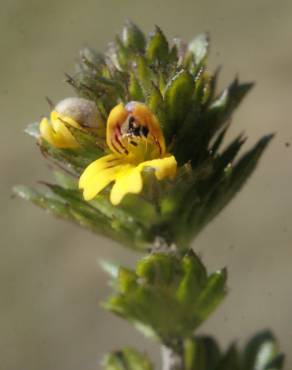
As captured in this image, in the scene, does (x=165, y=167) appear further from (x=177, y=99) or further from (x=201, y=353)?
(x=201, y=353)

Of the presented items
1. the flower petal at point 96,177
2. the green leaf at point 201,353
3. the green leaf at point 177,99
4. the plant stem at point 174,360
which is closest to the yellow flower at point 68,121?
the flower petal at point 96,177

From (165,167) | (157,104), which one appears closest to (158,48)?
(157,104)

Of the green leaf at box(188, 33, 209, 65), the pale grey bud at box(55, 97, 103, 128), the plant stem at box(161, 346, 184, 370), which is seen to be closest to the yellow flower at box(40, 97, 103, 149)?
the pale grey bud at box(55, 97, 103, 128)

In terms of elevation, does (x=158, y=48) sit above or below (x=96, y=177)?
above

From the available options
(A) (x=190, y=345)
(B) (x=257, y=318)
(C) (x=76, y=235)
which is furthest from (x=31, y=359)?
(A) (x=190, y=345)

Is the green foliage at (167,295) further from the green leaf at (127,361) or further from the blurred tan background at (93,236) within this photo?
the blurred tan background at (93,236)

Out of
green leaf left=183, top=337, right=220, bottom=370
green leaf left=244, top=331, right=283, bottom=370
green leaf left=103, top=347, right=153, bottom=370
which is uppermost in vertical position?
green leaf left=103, top=347, right=153, bottom=370

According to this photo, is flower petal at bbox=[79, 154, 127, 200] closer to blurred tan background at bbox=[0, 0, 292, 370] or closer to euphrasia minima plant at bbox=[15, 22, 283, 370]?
euphrasia minima plant at bbox=[15, 22, 283, 370]

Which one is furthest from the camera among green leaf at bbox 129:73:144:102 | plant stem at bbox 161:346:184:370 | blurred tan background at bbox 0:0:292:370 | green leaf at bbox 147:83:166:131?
blurred tan background at bbox 0:0:292:370
